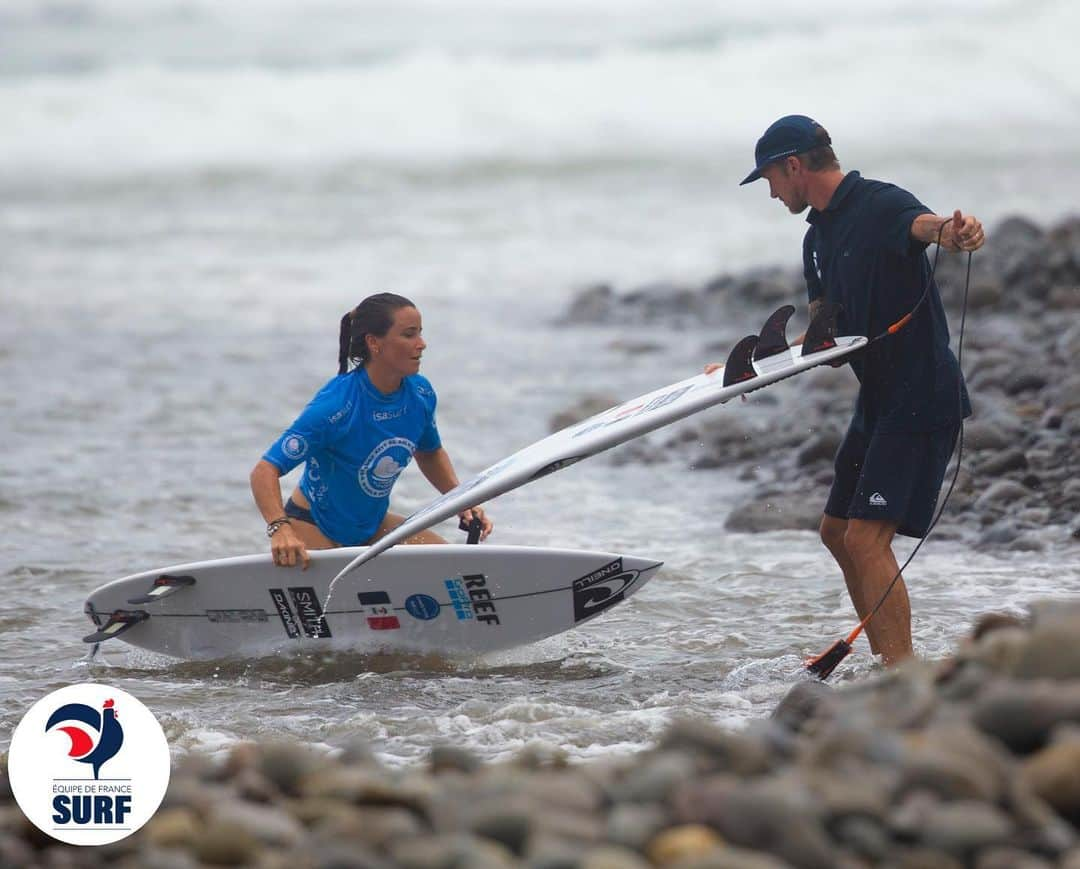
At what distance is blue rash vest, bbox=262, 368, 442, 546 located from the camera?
5.82 meters

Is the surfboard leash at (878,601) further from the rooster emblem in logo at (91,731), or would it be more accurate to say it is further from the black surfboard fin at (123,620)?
the black surfboard fin at (123,620)

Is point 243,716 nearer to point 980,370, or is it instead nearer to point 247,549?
point 247,549

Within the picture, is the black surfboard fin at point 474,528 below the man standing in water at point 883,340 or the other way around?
below

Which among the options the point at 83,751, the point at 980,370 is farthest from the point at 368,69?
the point at 83,751

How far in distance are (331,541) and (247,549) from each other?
7.34 feet

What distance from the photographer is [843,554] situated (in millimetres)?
5492

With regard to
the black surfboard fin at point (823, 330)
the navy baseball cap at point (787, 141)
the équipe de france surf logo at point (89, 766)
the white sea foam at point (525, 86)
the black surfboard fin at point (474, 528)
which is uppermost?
the white sea foam at point (525, 86)

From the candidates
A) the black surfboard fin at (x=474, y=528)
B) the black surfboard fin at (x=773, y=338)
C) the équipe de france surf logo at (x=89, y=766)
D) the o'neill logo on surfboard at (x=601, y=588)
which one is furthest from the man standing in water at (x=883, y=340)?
the équipe de france surf logo at (x=89, y=766)

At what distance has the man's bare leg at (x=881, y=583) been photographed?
5.18 metres

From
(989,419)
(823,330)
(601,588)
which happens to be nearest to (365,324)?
(601,588)

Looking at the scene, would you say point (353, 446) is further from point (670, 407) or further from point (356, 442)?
point (670, 407)

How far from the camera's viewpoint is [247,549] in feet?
27.0

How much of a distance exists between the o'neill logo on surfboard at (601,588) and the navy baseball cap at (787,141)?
1.70 m

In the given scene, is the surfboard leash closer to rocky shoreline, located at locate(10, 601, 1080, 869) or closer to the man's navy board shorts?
the man's navy board shorts
